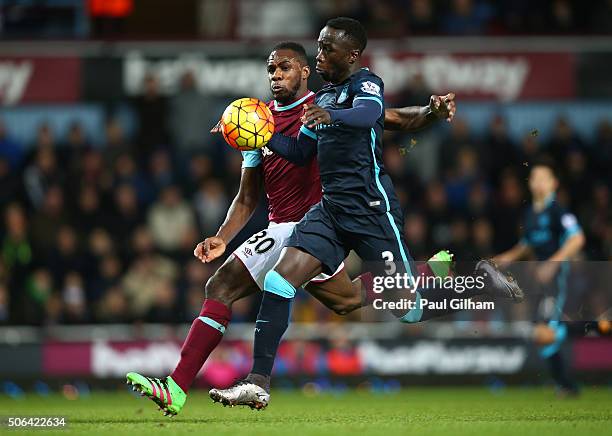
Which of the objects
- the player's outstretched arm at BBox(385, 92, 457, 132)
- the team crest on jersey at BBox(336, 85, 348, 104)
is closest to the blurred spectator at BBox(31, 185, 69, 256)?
the player's outstretched arm at BBox(385, 92, 457, 132)

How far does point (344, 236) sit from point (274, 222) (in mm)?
580

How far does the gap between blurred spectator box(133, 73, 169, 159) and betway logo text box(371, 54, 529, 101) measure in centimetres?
259

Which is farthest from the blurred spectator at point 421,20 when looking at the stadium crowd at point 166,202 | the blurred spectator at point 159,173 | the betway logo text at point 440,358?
the betway logo text at point 440,358

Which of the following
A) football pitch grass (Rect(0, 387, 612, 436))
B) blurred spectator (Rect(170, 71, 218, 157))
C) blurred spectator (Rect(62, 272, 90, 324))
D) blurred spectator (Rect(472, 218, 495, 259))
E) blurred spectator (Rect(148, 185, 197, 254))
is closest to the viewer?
football pitch grass (Rect(0, 387, 612, 436))

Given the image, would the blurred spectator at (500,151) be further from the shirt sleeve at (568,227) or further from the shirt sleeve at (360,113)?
the shirt sleeve at (360,113)

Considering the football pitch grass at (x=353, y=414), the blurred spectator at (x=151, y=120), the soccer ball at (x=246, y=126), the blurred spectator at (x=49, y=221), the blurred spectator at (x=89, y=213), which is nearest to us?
the football pitch grass at (x=353, y=414)

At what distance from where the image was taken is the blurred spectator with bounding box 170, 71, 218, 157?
14.3 m

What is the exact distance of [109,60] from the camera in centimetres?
1455

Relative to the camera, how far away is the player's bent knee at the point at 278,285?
6695 mm

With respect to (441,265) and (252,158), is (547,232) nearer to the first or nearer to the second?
(441,265)

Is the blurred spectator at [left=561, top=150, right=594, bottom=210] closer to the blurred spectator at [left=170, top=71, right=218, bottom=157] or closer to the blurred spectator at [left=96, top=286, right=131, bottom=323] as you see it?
the blurred spectator at [left=170, top=71, right=218, bottom=157]

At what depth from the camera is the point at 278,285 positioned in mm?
6699

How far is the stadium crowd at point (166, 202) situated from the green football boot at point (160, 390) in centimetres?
558

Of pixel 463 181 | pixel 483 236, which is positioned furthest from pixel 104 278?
pixel 463 181
